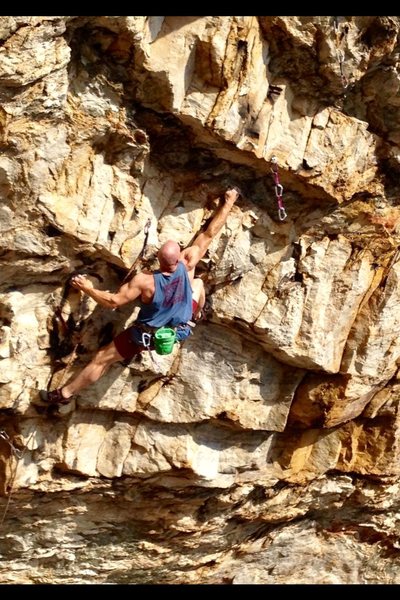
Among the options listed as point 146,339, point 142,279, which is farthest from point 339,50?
point 146,339

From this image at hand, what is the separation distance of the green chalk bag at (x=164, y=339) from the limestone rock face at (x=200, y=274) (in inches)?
35.6

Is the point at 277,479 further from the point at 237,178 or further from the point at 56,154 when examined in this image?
the point at 56,154

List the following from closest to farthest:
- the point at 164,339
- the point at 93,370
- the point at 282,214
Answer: the point at 164,339, the point at 93,370, the point at 282,214

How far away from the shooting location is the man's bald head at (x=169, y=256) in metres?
7.20

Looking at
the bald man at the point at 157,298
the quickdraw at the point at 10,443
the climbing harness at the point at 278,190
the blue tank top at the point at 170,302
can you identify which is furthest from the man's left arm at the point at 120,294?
the quickdraw at the point at 10,443

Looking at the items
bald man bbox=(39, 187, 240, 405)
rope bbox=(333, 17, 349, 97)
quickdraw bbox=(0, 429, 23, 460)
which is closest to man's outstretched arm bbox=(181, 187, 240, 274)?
bald man bbox=(39, 187, 240, 405)

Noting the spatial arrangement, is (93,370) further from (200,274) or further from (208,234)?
(208,234)

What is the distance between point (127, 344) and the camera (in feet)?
26.5

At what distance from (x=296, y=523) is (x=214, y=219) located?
6.31 meters

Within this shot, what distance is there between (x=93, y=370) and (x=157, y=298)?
146 cm

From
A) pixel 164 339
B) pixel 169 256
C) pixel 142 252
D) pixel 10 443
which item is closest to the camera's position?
pixel 169 256

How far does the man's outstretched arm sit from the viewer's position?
794 cm

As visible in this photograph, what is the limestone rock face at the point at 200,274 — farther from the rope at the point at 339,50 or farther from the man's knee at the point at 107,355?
the man's knee at the point at 107,355

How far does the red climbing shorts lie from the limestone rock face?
381 millimetres
